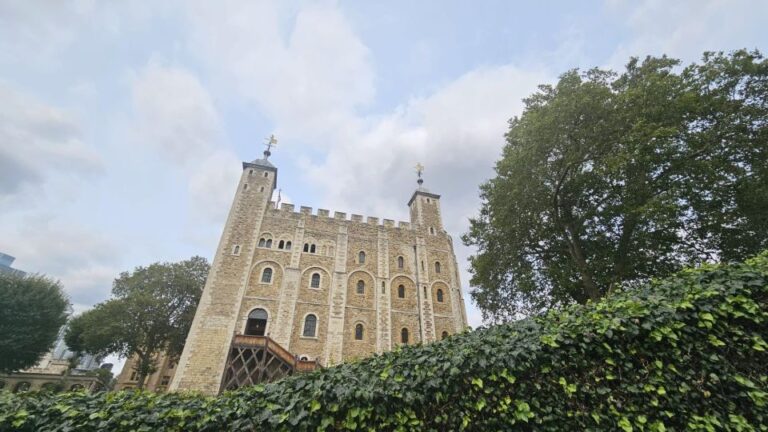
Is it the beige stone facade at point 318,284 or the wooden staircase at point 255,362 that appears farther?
the beige stone facade at point 318,284

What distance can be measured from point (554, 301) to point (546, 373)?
10434mm

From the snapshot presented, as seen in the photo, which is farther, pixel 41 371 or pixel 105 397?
pixel 41 371

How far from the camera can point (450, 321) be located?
23875mm

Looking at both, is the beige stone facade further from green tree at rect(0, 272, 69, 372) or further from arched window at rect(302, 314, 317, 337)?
green tree at rect(0, 272, 69, 372)

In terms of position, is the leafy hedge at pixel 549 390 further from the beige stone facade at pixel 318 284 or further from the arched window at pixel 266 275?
the arched window at pixel 266 275

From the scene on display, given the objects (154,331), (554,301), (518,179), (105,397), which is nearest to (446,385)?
(105,397)

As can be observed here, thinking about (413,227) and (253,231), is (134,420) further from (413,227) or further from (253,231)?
(413,227)

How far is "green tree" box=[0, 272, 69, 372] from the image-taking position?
2028 centimetres

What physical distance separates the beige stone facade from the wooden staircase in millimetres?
822

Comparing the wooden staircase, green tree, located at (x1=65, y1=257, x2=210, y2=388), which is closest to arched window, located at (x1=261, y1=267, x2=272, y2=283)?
the wooden staircase

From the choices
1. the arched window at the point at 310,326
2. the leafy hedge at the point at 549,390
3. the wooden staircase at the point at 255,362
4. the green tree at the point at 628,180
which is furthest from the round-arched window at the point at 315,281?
the leafy hedge at the point at 549,390

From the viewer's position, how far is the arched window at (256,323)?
2025cm

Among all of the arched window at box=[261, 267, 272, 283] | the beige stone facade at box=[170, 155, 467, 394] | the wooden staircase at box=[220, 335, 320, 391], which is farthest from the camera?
the arched window at box=[261, 267, 272, 283]

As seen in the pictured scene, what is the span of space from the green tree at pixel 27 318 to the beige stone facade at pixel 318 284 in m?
12.7
